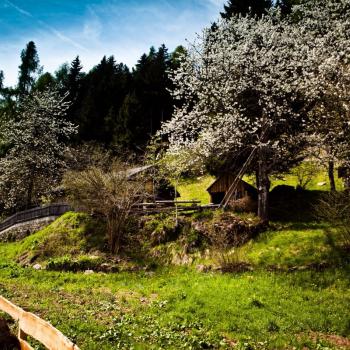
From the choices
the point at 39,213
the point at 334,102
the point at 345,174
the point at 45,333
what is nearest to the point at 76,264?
the point at 39,213

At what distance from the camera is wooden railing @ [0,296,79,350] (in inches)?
242

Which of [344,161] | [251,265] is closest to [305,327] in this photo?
→ [251,265]

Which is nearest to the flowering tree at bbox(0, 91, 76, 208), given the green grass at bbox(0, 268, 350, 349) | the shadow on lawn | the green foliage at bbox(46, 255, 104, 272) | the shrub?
the green foliage at bbox(46, 255, 104, 272)

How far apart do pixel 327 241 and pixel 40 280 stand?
15.5 m

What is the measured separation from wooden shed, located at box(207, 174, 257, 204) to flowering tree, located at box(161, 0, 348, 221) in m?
3.96

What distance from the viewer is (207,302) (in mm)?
13641

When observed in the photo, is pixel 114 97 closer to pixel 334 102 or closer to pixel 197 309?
pixel 334 102

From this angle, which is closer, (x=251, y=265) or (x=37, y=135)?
(x=251, y=265)

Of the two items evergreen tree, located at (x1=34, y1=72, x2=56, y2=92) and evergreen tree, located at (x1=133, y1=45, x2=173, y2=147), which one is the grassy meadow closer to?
evergreen tree, located at (x1=133, y1=45, x2=173, y2=147)

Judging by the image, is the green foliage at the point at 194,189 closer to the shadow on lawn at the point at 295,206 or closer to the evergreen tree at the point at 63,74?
the shadow on lawn at the point at 295,206

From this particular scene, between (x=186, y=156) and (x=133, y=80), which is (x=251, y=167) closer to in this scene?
(x=186, y=156)

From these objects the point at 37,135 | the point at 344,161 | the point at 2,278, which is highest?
the point at 37,135

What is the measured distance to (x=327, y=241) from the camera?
1850 centimetres

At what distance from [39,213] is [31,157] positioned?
782 centimetres
